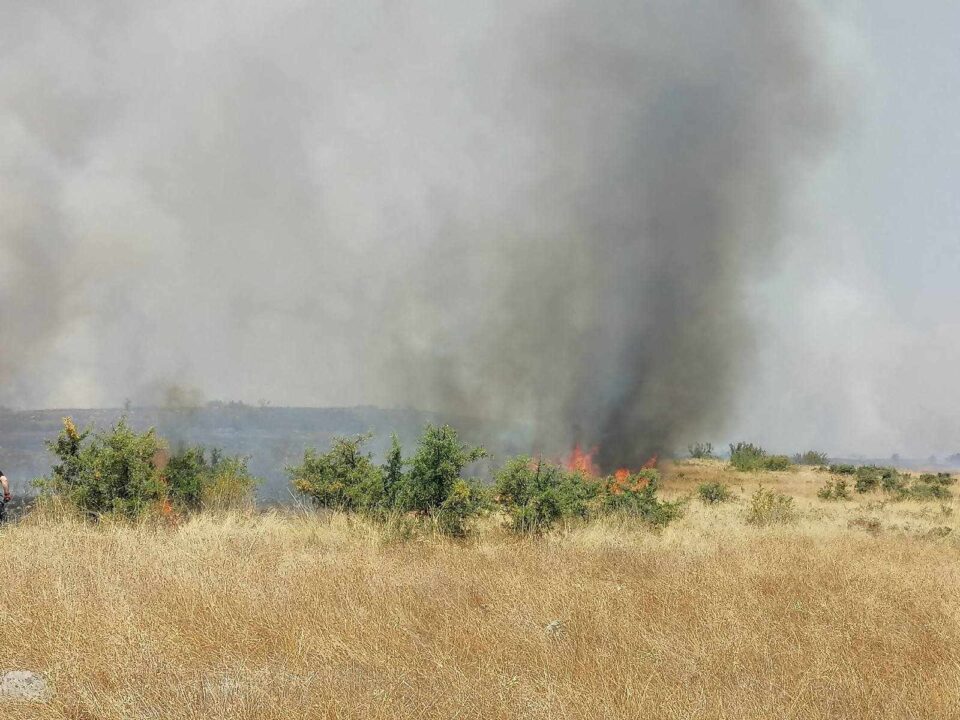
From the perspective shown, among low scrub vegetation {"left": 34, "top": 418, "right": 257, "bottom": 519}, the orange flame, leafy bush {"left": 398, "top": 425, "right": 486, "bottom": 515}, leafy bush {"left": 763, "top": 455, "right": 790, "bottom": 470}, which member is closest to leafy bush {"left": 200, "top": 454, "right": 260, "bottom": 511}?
low scrub vegetation {"left": 34, "top": 418, "right": 257, "bottom": 519}

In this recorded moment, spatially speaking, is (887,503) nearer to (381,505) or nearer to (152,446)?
(381,505)

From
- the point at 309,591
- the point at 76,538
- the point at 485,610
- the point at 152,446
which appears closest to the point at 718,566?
the point at 485,610

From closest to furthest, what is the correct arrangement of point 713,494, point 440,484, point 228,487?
point 440,484 < point 228,487 < point 713,494

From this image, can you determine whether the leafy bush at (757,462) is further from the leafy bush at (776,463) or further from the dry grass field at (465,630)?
the dry grass field at (465,630)

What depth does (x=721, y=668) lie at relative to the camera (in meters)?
6.84

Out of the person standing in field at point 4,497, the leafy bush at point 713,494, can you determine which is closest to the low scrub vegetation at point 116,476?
the person standing in field at point 4,497

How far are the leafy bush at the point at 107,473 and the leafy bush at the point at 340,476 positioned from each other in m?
3.15

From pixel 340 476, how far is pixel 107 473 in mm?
4919

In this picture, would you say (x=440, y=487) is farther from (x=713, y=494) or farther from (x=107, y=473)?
(x=713, y=494)

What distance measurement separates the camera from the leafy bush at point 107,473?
15.8 m

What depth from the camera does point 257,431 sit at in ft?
232

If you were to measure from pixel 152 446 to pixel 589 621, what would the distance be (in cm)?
1211

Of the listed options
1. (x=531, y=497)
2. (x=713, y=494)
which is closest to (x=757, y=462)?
(x=713, y=494)

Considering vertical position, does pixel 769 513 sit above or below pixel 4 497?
below
